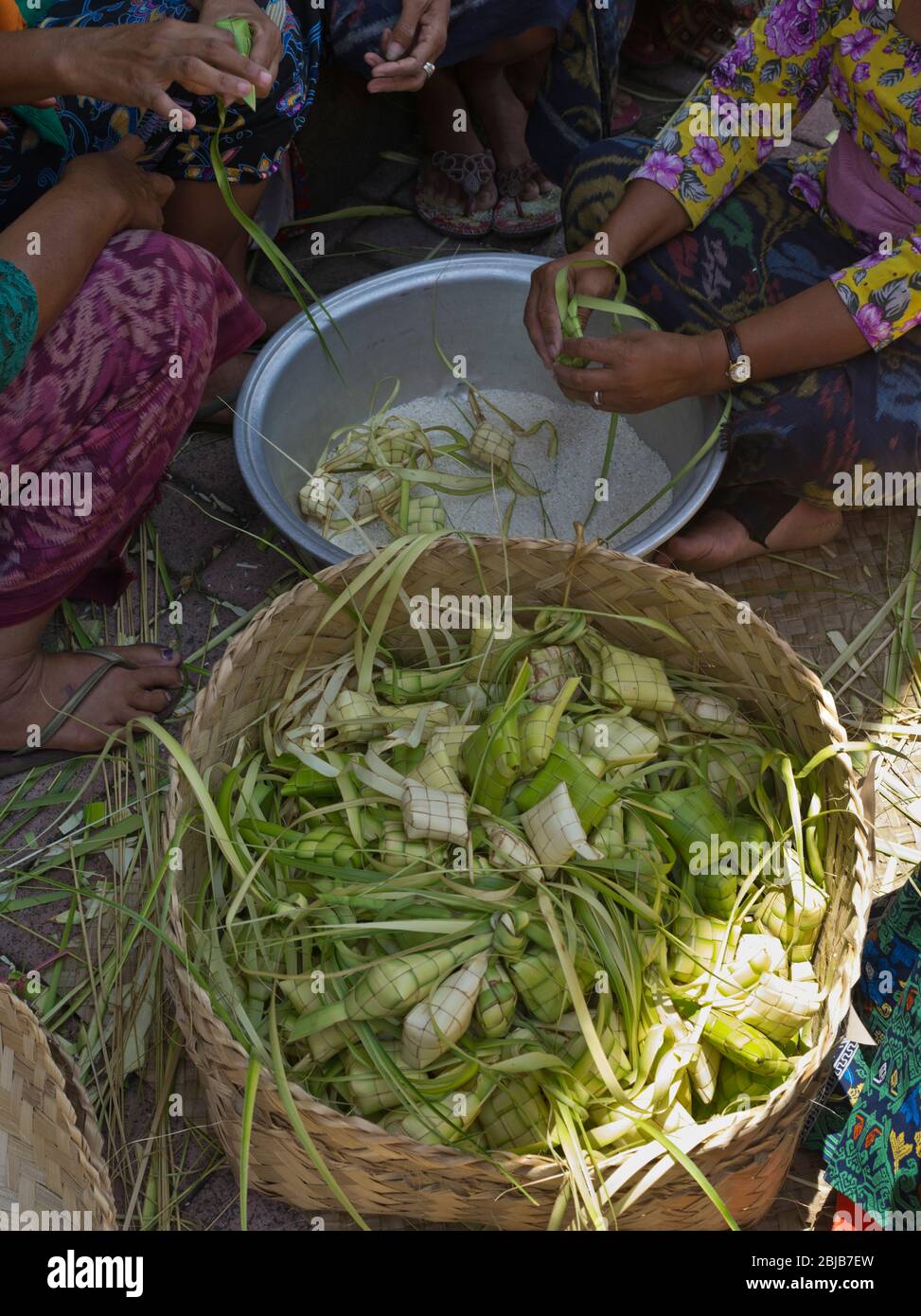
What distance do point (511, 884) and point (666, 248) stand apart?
1026 mm

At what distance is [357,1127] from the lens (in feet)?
3.25

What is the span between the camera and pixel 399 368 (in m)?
1.90

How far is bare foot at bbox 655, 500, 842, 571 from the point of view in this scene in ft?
5.68

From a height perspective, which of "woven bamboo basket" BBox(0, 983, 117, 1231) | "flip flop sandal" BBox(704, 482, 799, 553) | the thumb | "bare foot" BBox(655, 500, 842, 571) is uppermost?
the thumb

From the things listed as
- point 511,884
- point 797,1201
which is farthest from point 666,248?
point 797,1201

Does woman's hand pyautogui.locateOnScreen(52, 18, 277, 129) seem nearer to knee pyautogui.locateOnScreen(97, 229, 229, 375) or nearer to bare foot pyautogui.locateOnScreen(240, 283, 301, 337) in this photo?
knee pyautogui.locateOnScreen(97, 229, 229, 375)

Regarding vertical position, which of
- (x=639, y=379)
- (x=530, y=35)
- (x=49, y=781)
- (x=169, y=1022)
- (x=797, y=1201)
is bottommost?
(x=797, y=1201)

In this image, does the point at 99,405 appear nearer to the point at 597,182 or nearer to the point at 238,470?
the point at 238,470

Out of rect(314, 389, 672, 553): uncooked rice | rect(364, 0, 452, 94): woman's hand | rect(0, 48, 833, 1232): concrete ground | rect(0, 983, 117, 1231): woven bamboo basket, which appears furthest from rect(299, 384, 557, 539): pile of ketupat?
rect(0, 983, 117, 1231): woven bamboo basket

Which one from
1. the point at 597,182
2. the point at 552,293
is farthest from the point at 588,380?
the point at 597,182

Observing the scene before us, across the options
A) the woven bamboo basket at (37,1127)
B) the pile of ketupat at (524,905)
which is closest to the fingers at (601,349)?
the pile of ketupat at (524,905)

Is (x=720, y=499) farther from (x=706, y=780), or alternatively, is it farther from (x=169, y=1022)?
(x=169, y=1022)

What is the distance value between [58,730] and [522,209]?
1364mm

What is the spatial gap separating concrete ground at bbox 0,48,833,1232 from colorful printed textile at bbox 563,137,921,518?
1.44 ft
